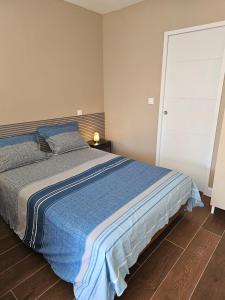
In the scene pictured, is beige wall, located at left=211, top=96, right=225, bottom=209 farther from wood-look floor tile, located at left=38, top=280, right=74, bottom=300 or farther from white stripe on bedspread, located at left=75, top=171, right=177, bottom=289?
wood-look floor tile, located at left=38, top=280, right=74, bottom=300

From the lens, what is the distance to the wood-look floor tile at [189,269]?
1.50 metres

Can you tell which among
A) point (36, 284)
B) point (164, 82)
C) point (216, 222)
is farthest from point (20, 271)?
point (164, 82)

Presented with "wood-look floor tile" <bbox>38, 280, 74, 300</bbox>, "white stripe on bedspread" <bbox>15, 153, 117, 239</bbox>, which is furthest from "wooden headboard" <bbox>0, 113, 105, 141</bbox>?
"wood-look floor tile" <bbox>38, 280, 74, 300</bbox>

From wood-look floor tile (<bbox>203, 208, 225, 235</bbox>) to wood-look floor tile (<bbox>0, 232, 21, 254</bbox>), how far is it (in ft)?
6.46

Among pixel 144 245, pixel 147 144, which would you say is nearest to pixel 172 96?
pixel 147 144

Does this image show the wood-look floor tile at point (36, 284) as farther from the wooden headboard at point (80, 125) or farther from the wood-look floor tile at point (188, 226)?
the wooden headboard at point (80, 125)

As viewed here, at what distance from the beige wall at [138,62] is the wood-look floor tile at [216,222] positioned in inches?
50.5

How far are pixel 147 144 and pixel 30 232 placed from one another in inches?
87.5

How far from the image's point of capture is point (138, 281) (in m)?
1.59

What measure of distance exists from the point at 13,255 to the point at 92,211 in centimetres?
92

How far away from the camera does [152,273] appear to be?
165cm

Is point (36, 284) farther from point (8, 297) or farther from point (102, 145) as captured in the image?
point (102, 145)

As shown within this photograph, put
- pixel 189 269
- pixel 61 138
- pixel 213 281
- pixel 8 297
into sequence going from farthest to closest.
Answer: pixel 61 138
pixel 189 269
pixel 213 281
pixel 8 297

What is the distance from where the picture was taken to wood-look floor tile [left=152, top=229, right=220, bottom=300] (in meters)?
1.50
